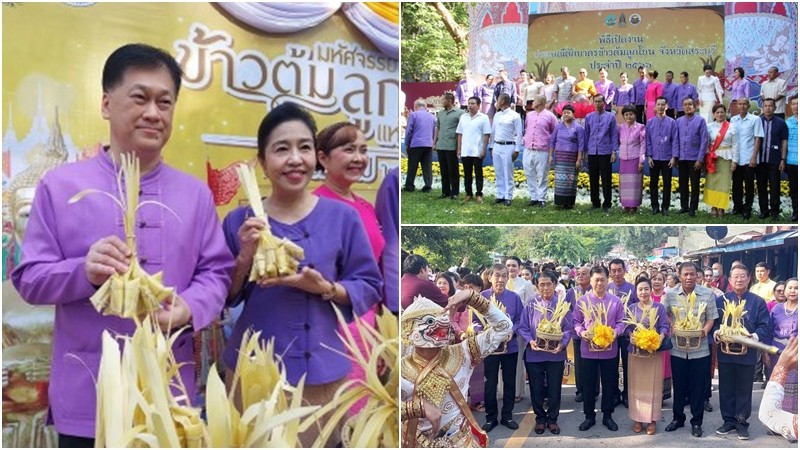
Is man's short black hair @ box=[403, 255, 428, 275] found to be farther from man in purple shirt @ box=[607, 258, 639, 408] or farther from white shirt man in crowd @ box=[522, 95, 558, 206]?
man in purple shirt @ box=[607, 258, 639, 408]

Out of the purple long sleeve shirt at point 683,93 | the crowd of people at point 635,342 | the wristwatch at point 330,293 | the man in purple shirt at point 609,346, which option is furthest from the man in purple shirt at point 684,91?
the wristwatch at point 330,293

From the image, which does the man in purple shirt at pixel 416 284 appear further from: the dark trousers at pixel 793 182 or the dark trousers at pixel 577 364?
the dark trousers at pixel 793 182

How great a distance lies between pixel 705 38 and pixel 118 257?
9.83 feet

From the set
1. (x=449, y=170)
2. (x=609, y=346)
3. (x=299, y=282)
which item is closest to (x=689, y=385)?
(x=609, y=346)

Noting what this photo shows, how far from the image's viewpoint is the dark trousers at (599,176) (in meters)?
4.38

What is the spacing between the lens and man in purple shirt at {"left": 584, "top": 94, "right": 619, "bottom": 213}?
438cm

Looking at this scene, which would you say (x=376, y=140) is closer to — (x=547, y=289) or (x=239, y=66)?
(x=239, y=66)

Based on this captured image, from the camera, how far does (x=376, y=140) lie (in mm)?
3969

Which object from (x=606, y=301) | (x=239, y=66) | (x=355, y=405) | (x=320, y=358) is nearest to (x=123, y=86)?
(x=239, y=66)

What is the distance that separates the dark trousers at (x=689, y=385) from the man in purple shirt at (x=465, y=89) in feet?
5.51

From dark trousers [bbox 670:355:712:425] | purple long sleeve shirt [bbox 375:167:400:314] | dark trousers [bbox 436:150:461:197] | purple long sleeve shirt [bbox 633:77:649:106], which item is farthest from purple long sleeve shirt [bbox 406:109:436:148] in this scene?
dark trousers [bbox 670:355:712:425]

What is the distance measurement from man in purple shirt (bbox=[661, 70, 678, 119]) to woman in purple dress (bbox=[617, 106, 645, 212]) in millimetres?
181

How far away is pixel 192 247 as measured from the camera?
12.0 feet

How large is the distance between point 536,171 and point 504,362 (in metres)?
1.03
